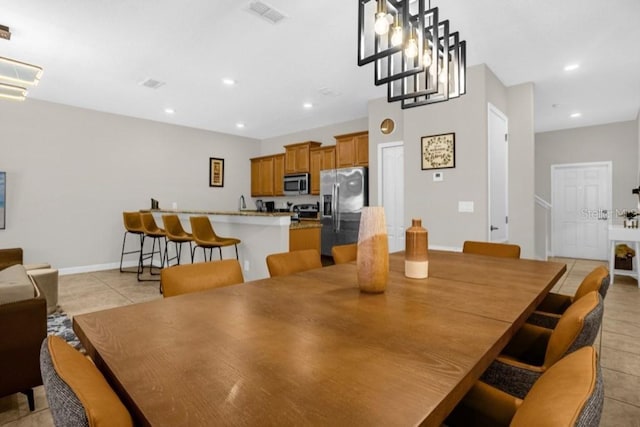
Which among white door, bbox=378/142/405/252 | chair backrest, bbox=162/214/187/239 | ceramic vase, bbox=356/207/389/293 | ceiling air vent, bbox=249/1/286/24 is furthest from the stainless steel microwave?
ceramic vase, bbox=356/207/389/293

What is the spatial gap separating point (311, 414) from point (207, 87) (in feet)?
15.3

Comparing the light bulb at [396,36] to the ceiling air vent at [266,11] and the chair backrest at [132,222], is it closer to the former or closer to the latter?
the ceiling air vent at [266,11]

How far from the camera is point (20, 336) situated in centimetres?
178

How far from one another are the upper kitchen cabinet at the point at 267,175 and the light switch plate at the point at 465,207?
420 cm

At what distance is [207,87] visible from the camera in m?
4.45

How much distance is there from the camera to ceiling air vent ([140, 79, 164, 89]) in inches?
166

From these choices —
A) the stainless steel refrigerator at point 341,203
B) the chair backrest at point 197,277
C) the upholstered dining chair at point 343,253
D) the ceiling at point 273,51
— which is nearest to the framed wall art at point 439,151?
the ceiling at point 273,51

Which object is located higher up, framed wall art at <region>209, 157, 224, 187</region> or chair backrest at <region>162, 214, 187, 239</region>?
framed wall art at <region>209, 157, 224, 187</region>

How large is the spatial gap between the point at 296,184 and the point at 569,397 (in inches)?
251

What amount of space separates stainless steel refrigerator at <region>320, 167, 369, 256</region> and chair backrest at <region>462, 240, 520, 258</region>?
2.53 metres

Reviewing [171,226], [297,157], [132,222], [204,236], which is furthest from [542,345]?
[297,157]

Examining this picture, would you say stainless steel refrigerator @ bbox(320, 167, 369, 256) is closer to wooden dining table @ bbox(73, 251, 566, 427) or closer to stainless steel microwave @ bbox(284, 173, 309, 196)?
stainless steel microwave @ bbox(284, 173, 309, 196)

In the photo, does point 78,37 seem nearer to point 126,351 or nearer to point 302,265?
point 302,265

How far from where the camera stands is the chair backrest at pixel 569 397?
0.46 m
